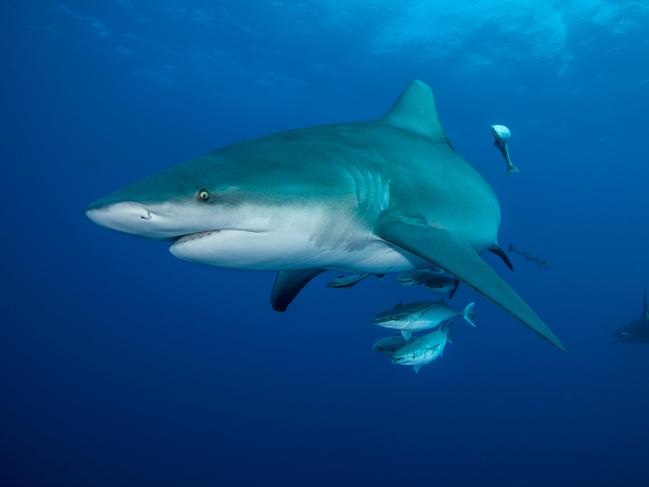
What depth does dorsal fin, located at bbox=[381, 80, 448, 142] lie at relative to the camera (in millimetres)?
4703

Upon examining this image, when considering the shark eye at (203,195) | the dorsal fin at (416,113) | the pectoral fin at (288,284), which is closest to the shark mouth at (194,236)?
the shark eye at (203,195)

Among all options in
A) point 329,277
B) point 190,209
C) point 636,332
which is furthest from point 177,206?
point 329,277

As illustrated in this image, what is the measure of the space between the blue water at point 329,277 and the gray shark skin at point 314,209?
18.3 meters

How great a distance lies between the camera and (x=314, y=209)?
249cm

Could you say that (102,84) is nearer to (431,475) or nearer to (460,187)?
(431,475)

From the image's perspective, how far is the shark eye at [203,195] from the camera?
202 cm

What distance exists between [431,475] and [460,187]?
1892 centimetres

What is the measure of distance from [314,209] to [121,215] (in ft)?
3.22

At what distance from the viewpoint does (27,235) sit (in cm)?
8094

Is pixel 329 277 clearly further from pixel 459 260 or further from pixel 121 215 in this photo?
pixel 121 215

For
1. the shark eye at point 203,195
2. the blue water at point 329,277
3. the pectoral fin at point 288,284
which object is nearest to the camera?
the shark eye at point 203,195

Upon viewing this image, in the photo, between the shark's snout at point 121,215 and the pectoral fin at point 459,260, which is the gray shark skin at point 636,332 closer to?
the pectoral fin at point 459,260

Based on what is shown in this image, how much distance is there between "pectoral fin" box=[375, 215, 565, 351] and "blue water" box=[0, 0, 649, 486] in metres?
18.7

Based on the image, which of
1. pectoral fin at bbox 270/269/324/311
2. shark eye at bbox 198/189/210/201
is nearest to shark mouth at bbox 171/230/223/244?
shark eye at bbox 198/189/210/201
